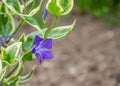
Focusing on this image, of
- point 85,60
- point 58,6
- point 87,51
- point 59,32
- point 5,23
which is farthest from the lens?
point 87,51

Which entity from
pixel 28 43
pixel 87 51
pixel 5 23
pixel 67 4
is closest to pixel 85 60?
pixel 87 51

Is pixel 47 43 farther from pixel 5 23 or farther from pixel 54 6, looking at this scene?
pixel 5 23

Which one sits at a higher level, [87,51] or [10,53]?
[10,53]

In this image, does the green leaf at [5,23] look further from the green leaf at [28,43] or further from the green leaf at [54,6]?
the green leaf at [54,6]

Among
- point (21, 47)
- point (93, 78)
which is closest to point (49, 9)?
point (21, 47)

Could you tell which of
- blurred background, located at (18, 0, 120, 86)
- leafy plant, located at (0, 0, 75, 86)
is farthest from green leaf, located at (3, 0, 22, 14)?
blurred background, located at (18, 0, 120, 86)

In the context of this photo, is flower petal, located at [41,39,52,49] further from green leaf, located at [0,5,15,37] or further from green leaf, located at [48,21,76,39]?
green leaf, located at [0,5,15,37]

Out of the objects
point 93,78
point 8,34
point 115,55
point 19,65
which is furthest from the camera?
point 115,55

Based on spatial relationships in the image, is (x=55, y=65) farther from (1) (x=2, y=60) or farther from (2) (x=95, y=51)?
(1) (x=2, y=60)
